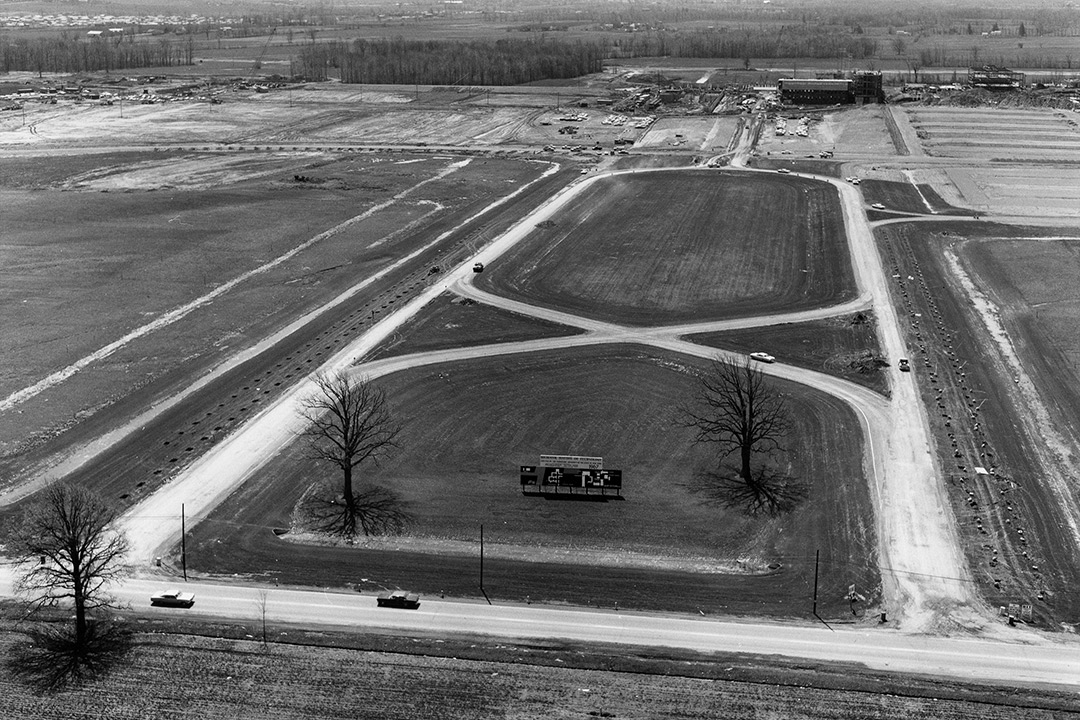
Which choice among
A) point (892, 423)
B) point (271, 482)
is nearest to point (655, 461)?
point (892, 423)

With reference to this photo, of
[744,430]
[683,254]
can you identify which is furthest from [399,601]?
[683,254]

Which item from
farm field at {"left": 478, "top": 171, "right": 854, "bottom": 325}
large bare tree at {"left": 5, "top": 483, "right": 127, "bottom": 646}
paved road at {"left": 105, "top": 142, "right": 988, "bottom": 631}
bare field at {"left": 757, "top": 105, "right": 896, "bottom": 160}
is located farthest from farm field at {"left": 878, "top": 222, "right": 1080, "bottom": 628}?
bare field at {"left": 757, "top": 105, "right": 896, "bottom": 160}

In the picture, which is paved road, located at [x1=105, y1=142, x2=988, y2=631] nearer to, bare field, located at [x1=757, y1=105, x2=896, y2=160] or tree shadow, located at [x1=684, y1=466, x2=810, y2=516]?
tree shadow, located at [x1=684, y1=466, x2=810, y2=516]

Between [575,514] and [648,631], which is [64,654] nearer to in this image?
[648,631]

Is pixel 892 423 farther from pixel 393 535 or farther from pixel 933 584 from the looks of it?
pixel 393 535

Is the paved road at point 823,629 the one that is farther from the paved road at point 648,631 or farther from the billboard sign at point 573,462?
the billboard sign at point 573,462

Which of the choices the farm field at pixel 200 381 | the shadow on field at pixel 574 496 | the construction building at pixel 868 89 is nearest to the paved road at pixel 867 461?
the farm field at pixel 200 381
